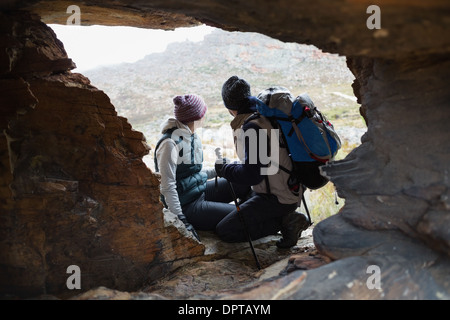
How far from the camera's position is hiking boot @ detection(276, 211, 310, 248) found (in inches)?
222

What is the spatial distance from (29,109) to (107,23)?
210 cm

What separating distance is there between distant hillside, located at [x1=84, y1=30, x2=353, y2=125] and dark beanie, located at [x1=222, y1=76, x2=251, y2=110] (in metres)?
20.1

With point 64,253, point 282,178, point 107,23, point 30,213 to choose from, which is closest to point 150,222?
point 64,253

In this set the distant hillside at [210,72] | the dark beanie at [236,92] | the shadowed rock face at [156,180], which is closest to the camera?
the shadowed rock face at [156,180]

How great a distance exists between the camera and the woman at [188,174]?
17.9 feet

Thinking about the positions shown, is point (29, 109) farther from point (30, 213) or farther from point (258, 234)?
point (258, 234)

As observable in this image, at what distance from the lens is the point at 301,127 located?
15.7 feet

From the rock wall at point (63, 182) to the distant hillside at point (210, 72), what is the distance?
66.8 feet

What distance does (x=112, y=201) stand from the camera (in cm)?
468

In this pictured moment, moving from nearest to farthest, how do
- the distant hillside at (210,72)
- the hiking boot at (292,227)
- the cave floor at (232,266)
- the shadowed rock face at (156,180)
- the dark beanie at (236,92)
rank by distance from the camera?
1. the shadowed rock face at (156,180)
2. the cave floor at (232,266)
3. the dark beanie at (236,92)
4. the hiking boot at (292,227)
5. the distant hillside at (210,72)

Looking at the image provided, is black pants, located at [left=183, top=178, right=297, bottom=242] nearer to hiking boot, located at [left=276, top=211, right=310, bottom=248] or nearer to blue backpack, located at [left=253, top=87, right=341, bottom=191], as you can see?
hiking boot, located at [left=276, top=211, right=310, bottom=248]

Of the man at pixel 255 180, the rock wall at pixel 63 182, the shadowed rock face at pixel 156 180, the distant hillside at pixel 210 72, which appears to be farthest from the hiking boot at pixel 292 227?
the distant hillside at pixel 210 72

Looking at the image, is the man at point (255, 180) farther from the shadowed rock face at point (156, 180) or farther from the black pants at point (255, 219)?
the shadowed rock face at point (156, 180)

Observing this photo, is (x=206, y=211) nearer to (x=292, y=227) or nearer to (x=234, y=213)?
(x=234, y=213)
